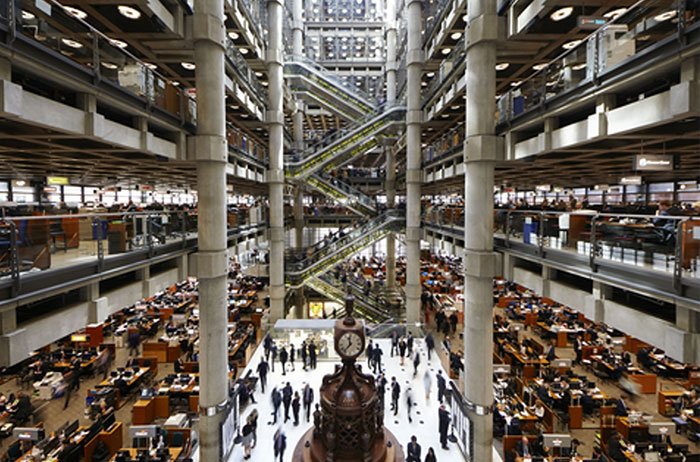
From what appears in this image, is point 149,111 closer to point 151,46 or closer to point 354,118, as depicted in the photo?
point 151,46

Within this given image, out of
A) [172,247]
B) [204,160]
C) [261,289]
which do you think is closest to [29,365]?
[172,247]

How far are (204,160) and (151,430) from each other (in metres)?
7.69

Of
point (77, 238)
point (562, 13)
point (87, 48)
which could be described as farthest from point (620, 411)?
point (87, 48)

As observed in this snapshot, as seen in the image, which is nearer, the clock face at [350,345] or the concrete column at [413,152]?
the clock face at [350,345]

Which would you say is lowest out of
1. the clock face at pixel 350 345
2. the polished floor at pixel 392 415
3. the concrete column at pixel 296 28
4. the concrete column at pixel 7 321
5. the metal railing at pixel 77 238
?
the polished floor at pixel 392 415

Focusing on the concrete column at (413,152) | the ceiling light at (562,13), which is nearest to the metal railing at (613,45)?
the ceiling light at (562,13)

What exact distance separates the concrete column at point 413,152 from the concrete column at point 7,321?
1661cm

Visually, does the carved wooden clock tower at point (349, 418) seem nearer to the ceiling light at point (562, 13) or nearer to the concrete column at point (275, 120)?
the ceiling light at point (562, 13)

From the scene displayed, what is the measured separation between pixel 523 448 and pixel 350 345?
691cm

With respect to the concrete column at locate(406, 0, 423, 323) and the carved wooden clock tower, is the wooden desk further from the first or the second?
the concrete column at locate(406, 0, 423, 323)

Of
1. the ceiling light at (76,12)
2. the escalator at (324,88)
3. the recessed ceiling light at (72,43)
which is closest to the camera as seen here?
the recessed ceiling light at (72,43)

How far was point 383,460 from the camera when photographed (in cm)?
700

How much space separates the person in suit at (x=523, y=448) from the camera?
9.96 meters

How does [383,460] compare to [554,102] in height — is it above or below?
below
